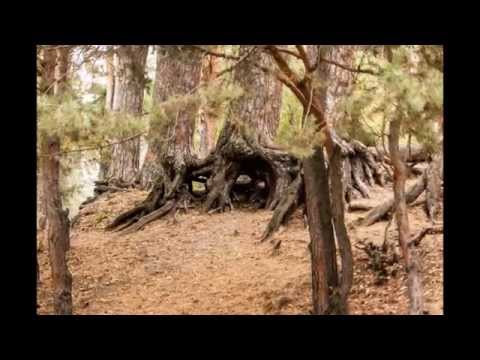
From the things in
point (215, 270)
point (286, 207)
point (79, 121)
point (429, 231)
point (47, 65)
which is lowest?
point (215, 270)

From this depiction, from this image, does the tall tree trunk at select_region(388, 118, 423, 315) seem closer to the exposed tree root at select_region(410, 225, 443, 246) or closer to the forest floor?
the forest floor

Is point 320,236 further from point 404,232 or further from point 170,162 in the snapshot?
point 170,162

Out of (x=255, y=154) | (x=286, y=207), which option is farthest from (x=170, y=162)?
(x=286, y=207)

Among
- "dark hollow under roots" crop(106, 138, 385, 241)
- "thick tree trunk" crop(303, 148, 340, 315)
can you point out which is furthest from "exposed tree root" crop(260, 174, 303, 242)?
"thick tree trunk" crop(303, 148, 340, 315)

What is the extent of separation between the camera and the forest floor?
219 inches

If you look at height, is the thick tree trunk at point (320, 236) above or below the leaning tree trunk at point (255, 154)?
below

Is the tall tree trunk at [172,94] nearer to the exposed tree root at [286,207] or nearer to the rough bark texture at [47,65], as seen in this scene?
the exposed tree root at [286,207]

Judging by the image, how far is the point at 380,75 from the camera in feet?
12.2

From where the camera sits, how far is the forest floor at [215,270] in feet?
18.3

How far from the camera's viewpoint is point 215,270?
266 inches

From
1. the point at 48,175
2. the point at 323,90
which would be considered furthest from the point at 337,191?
the point at 48,175

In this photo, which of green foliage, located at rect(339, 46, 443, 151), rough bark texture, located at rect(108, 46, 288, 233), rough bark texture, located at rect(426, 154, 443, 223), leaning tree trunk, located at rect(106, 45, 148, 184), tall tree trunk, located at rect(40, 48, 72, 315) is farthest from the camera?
leaning tree trunk, located at rect(106, 45, 148, 184)

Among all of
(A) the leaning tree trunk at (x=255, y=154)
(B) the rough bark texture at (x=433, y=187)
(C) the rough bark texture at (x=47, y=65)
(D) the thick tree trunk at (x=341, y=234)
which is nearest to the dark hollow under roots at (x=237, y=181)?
(A) the leaning tree trunk at (x=255, y=154)

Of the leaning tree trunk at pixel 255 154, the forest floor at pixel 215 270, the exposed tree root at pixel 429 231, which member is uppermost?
the leaning tree trunk at pixel 255 154
